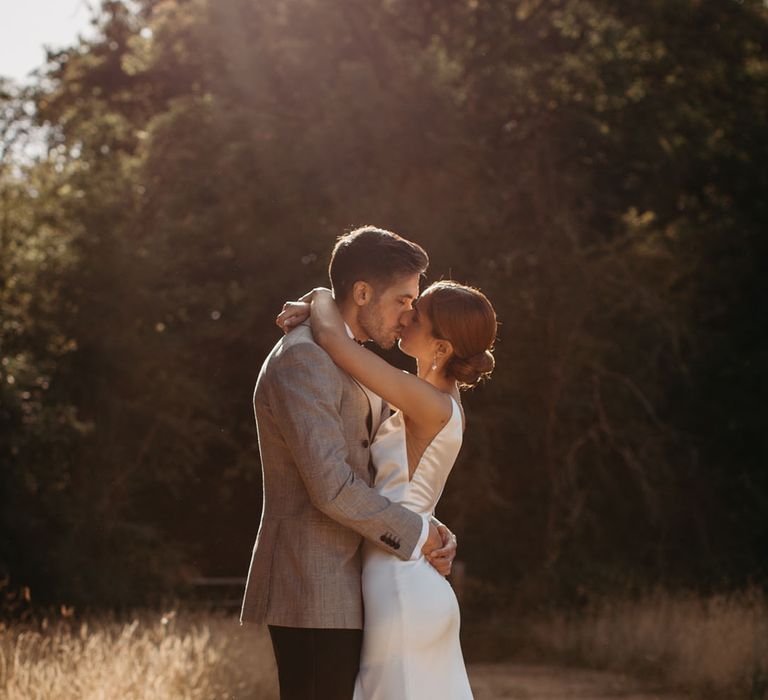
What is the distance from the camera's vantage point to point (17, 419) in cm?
1143

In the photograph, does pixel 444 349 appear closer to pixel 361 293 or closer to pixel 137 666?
pixel 361 293

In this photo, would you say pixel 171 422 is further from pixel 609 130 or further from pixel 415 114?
pixel 609 130

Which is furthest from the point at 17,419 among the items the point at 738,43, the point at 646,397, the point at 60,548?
the point at 738,43

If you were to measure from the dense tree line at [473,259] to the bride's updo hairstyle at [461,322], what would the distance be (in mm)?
9595

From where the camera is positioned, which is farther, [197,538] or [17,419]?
[197,538]

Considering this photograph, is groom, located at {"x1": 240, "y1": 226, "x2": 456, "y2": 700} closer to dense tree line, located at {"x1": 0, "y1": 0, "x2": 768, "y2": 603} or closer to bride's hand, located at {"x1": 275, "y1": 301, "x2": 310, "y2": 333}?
bride's hand, located at {"x1": 275, "y1": 301, "x2": 310, "y2": 333}

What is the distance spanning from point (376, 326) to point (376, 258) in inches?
8.7

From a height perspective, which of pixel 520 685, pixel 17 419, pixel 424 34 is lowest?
pixel 520 685

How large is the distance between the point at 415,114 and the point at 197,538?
223 inches

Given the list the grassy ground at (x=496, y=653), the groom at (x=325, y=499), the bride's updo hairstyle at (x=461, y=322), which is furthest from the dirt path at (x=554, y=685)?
the groom at (x=325, y=499)

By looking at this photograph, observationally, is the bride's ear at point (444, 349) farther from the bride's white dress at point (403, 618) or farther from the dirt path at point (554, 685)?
the dirt path at point (554, 685)

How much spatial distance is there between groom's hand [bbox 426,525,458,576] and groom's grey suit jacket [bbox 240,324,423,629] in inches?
5.6


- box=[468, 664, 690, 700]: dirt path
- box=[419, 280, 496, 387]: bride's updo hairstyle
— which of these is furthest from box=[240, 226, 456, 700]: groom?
box=[468, 664, 690, 700]: dirt path

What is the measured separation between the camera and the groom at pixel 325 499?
10.9ft
